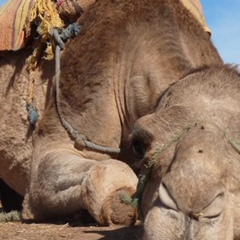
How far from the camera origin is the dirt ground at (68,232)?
4.33m

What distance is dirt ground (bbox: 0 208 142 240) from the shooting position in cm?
433

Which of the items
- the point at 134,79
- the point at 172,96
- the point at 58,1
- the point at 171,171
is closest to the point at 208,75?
the point at 172,96

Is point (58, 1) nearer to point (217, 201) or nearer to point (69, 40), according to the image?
point (69, 40)

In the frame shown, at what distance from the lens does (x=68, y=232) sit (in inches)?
185

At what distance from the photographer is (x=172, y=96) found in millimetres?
4223

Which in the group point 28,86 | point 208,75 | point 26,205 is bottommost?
point 26,205

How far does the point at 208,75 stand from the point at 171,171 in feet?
2.88

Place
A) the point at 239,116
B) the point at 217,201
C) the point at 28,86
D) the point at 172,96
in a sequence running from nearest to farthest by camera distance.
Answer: the point at 217,201 < the point at 239,116 < the point at 172,96 < the point at 28,86

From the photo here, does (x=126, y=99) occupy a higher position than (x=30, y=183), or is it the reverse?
(x=126, y=99)

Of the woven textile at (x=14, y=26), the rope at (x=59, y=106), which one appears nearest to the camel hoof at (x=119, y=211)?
the rope at (x=59, y=106)

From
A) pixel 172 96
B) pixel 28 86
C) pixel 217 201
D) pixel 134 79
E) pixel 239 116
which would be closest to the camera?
pixel 217 201

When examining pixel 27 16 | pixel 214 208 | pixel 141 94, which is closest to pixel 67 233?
pixel 141 94

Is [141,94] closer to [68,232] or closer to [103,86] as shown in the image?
[103,86]

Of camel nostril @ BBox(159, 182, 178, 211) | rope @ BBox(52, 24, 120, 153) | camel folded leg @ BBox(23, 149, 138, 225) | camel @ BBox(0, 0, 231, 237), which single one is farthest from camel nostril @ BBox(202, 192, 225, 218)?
rope @ BBox(52, 24, 120, 153)
